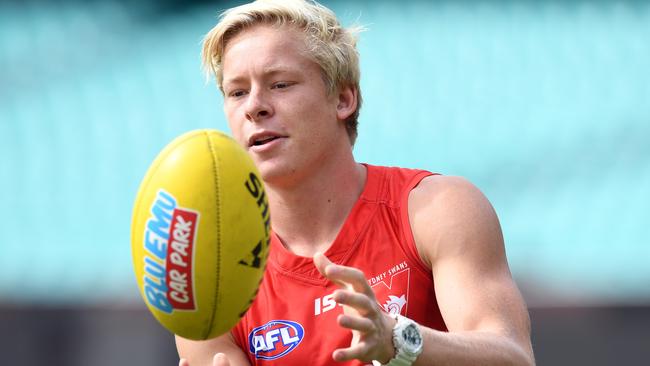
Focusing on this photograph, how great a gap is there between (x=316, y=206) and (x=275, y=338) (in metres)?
0.63

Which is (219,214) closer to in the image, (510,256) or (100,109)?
(510,256)

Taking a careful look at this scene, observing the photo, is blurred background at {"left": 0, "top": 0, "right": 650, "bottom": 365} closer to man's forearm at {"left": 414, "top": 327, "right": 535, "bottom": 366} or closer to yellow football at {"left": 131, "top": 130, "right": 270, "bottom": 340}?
man's forearm at {"left": 414, "top": 327, "right": 535, "bottom": 366}

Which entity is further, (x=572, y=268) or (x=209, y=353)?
(x=572, y=268)

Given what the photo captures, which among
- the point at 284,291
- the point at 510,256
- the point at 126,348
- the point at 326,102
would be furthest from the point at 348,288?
the point at 510,256

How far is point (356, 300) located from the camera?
299cm

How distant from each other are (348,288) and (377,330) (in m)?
0.18

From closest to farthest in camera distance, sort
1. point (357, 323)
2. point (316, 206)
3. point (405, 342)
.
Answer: point (357, 323) < point (405, 342) < point (316, 206)

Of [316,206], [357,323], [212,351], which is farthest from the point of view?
[316,206]

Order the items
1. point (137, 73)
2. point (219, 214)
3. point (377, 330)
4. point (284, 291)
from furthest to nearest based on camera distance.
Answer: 1. point (137, 73)
2. point (284, 291)
3. point (219, 214)
4. point (377, 330)

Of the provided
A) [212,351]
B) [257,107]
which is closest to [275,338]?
[212,351]

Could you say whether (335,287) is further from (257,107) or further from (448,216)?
(257,107)

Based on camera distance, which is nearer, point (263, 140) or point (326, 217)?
point (263, 140)

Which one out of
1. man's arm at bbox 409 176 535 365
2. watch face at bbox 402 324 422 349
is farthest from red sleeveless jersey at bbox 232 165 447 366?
watch face at bbox 402 324 422 349

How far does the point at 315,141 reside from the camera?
4336 millimetres
